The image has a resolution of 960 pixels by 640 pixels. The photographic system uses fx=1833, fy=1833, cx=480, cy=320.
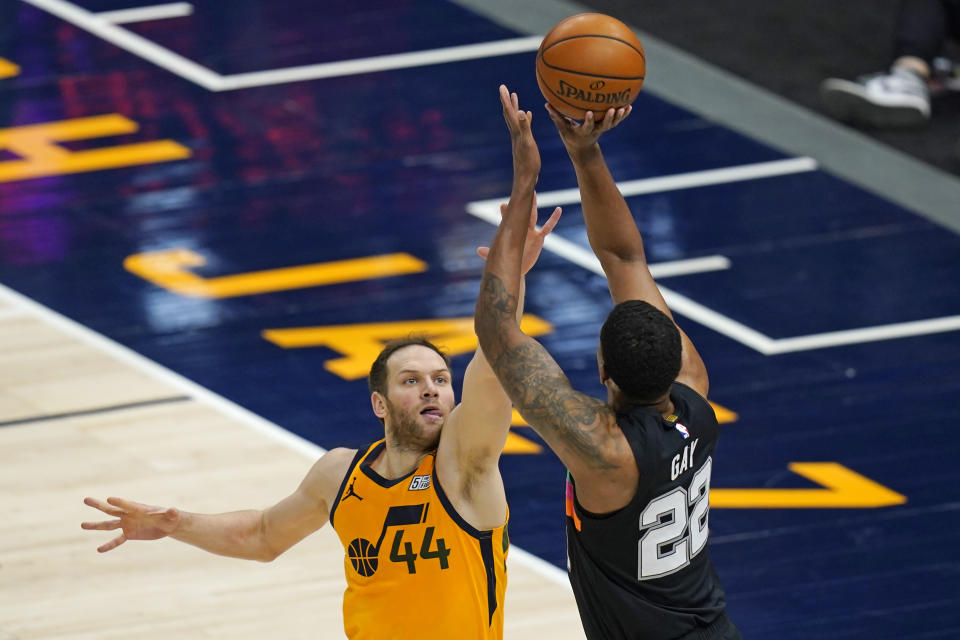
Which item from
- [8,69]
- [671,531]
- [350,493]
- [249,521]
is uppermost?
[671,531]

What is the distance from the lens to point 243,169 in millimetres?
12414

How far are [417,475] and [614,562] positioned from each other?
0.86 m

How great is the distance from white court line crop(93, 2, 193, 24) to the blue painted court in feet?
0.39

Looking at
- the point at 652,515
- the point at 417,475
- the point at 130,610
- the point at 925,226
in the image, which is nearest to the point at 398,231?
the point at 925,226

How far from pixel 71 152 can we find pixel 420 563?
24.6 ft

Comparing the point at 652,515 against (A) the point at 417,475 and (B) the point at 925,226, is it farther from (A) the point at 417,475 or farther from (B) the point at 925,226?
(B) the point at 925,226

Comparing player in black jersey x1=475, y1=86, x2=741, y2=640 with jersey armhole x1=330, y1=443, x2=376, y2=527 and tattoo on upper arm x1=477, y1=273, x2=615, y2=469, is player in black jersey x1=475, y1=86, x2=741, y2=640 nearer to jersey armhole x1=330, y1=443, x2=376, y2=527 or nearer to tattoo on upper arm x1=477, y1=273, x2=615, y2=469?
tattoo on upper arm x1=477, y1=273, x2=615, y2=469

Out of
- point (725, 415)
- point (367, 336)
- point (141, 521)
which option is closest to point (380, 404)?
point (141, 521)

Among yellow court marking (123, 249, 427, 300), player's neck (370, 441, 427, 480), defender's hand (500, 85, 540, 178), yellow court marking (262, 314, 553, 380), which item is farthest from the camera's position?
yellow court marking (123, 249, 427, 300)

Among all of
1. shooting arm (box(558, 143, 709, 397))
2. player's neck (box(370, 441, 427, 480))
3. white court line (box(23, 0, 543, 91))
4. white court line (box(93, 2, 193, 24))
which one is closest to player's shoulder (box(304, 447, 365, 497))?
player's neck (box(370, 441, 427, 480))

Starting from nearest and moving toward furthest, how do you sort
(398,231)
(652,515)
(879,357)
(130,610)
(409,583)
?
1. (652,515)
2. (409,583)
3. (130,610)
4. (879,357)
5. (398,231)

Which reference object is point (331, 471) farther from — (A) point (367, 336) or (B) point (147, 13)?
(B) point (147, 13)

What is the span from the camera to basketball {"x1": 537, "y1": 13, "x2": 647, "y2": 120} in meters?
5.84

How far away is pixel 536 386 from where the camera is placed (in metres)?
5.27
